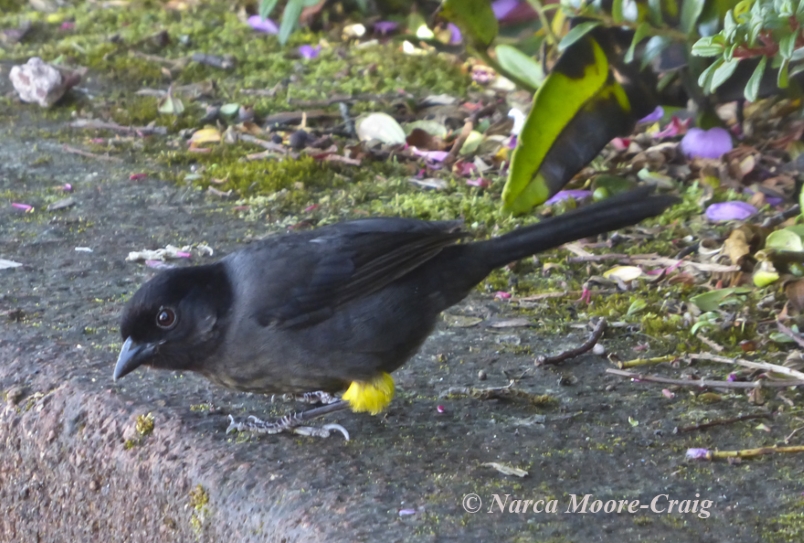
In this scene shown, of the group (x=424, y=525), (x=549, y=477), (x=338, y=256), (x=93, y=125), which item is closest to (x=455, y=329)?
(x=338, y=256)

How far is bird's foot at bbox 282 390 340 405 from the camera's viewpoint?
3145 mm

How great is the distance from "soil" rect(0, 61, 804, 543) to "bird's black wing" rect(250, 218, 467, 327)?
1.12 feet

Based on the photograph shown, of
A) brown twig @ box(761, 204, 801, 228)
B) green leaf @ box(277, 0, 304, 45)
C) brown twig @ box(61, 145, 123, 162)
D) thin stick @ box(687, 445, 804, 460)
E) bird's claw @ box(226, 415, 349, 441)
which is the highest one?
green leaf @ box(277, 0, 304, 45)

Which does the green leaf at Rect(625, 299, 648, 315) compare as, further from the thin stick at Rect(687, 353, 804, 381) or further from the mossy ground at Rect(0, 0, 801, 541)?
the thin stick at Rect(687, 353, 804, 381)

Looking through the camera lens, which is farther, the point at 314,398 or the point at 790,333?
the point at 314,398

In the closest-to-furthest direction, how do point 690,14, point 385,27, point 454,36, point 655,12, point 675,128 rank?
point 690,14
point 655,12
point 675,128
point 454,36
point 385,27

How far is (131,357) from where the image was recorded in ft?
9.19

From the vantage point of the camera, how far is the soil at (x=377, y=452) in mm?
2260

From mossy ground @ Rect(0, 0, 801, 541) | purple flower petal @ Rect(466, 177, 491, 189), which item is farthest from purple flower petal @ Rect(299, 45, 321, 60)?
purple flower petal @ Rect(466, 177, 491, 189)

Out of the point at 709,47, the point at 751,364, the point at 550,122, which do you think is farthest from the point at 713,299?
the point at 550,122

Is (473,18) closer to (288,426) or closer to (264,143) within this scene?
(264,143)

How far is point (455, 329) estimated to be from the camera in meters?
3.49

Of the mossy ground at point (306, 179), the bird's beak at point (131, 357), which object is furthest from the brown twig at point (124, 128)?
the bird's beak at point (131, 357)

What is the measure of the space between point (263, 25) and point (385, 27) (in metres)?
0.86
